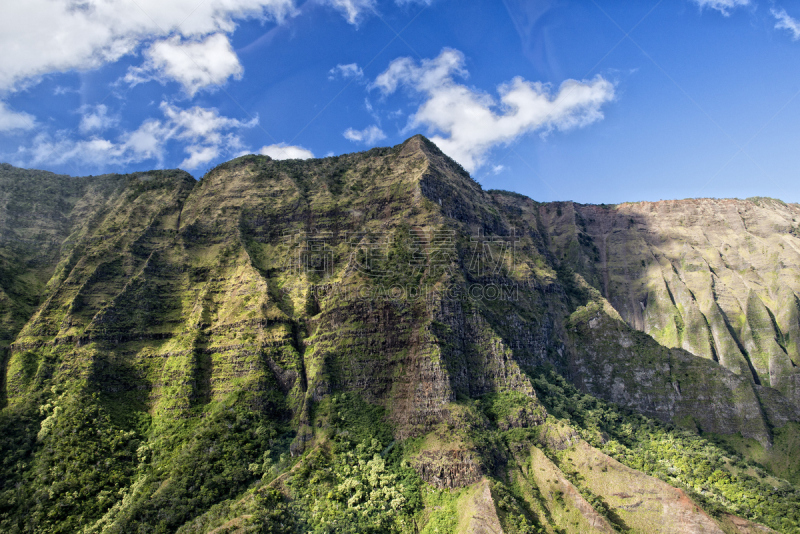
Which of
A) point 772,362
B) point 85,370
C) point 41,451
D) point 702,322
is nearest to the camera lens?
point 41,451

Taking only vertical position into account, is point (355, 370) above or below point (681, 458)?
above

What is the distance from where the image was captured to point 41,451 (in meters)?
67.6

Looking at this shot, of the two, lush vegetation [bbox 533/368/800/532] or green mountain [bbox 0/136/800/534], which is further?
lush vegetation [bbox 533/368/800/532]

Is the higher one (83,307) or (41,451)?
(83,307)

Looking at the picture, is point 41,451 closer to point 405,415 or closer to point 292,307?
point 292,307

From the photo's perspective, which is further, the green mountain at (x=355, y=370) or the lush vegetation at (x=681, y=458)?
the lush vegetation at (x=681, y=458)

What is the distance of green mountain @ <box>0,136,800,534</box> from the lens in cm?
6050

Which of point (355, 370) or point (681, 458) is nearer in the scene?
point (355, 370)

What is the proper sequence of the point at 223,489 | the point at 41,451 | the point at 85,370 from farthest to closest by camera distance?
the point at 85,370 < the point at 41,451 < the point at 223,489

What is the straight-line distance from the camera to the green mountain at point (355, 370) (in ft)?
198

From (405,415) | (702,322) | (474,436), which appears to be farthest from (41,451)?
(702,322)

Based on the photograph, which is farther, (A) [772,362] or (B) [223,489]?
(A) [772,362]

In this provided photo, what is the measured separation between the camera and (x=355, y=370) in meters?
72.9

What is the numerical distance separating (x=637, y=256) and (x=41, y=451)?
134m
